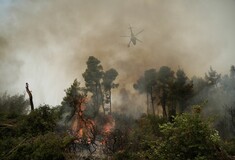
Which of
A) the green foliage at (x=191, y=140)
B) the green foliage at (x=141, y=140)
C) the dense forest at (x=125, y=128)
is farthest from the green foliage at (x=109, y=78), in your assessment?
the green foliage at (x=191, y=140)

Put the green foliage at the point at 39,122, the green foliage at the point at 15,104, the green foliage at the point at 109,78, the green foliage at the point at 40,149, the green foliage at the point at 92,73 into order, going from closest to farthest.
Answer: the green foliage at the point at 40,149 → the green foliage at the point at 39,122 → the green foliage at the point at 15,104 → the green foliage at the point at 92,73 → the green foliage at the point at 109,78

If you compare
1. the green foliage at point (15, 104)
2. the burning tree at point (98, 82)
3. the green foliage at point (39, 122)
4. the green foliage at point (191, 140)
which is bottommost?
the green foliage at point (191, 140)

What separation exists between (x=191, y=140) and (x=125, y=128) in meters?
33.1

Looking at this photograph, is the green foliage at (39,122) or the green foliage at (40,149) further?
the green foliage at (39,122)

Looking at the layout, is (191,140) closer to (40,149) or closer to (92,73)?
(40,149)

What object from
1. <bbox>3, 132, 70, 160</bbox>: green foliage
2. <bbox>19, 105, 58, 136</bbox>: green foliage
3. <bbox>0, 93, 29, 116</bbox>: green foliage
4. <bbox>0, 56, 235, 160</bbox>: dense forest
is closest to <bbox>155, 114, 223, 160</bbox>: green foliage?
<bbox>0, 56, 235, 160</bbox>: dense forest

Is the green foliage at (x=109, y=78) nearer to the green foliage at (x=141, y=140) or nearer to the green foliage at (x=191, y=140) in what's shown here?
A: the green foliage at (x=141, y=140)

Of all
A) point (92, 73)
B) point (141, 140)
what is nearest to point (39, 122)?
point (141, 140)

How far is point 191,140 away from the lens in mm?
12922

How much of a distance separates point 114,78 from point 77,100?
45075mm

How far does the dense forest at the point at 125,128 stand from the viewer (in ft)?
43.0

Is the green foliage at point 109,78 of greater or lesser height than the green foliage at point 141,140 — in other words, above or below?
above

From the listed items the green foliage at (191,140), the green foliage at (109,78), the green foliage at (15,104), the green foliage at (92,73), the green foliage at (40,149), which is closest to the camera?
the green foliage at (191,140)

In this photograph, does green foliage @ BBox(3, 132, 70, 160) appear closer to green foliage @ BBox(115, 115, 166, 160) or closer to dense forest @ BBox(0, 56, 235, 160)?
dense forest @ BBox(0, 56, 235, 160)
